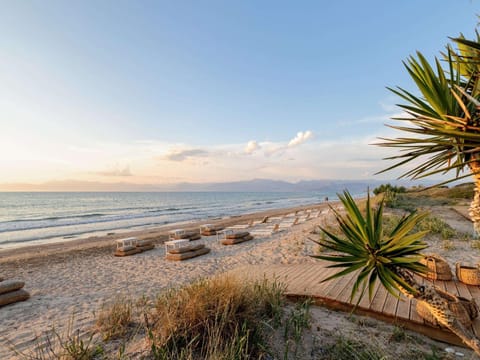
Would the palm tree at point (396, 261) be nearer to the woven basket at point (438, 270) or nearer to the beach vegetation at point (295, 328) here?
the beach vegetation at point (295, 328)

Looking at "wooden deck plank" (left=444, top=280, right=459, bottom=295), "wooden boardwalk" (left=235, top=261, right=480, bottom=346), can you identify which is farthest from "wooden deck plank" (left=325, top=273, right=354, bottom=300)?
"wooden deck plank" (left=444, top=280, right=459, bottom=295)

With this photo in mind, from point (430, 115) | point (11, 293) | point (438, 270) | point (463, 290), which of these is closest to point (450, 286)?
point (463, 290)

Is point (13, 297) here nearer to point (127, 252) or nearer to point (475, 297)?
point (127, 252)

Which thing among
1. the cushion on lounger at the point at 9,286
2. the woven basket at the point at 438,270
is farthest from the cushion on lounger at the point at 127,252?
the woven basket at the point at 438,270

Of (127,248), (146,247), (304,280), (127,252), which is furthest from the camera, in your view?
(146,247)

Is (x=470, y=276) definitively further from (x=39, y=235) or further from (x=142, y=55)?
(x=39, y=235)

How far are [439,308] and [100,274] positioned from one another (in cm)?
920

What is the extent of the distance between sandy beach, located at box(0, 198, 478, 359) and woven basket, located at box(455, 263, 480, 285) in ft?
5.92

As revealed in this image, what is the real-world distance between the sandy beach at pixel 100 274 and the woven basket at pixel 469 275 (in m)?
1.80

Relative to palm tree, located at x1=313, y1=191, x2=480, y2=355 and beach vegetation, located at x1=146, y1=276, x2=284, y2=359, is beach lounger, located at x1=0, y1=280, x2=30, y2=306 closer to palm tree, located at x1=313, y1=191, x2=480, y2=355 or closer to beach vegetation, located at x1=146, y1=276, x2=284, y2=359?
beach vegetation, located at x1=146, y1=276, x2=284, y2=359

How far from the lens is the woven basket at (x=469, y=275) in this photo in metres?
4.13

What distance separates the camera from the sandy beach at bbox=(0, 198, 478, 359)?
3.91m

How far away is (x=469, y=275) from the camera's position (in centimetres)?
418

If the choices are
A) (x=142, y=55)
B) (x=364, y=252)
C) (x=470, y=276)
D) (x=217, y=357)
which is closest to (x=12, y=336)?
(x=217, y=357)
